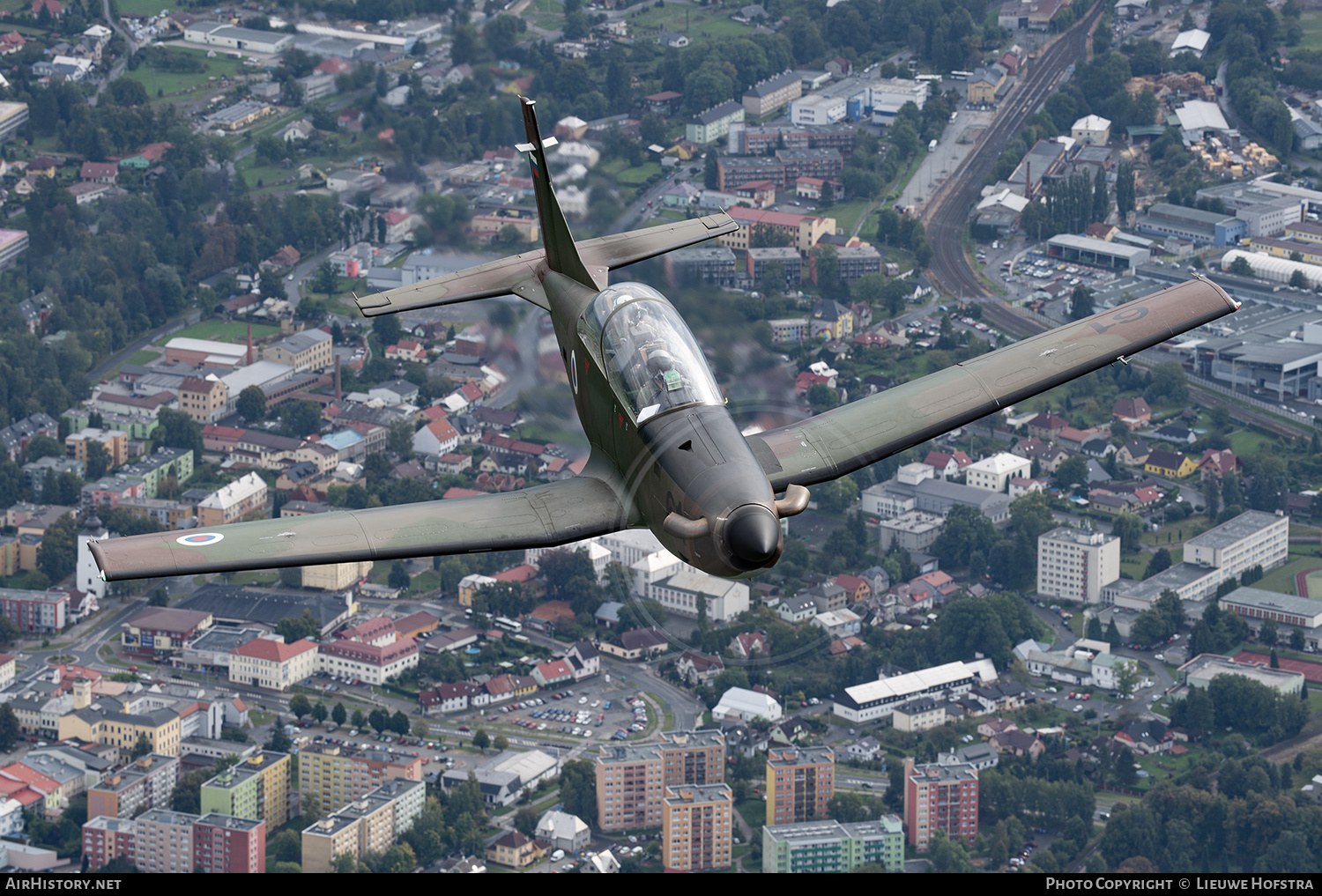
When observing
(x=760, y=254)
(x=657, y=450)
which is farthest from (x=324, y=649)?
(x=657, y=450)

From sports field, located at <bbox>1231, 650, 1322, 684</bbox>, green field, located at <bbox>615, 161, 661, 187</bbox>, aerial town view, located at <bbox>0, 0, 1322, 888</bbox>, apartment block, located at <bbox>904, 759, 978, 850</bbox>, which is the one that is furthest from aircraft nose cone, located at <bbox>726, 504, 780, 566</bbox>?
green field, located at <bbox>615, 161, 661, 187</bbox>

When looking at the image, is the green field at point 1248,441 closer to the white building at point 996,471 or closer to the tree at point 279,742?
the white building at point 996,471

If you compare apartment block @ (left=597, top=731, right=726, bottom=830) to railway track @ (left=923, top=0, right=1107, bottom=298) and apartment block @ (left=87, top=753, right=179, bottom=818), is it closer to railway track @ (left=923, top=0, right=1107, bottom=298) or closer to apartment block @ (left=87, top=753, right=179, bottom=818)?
apartment block @ (left=87, top=753, right=179, bottom=818)

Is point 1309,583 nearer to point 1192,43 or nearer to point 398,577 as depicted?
point 398,577

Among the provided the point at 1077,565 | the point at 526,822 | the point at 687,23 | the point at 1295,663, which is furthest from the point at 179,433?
the point at 687,23

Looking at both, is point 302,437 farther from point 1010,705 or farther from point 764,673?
point 1010,705

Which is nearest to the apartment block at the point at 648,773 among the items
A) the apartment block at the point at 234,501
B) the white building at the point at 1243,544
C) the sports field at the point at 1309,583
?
the white building at the point at 1243,544

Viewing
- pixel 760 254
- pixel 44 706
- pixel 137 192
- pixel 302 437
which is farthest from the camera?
pixel 137 192
